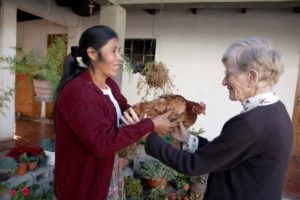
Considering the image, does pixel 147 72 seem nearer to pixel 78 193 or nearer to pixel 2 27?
pixel 78 193

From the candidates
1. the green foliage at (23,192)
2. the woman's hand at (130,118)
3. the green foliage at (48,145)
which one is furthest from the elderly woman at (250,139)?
the green foliage at (48,145)

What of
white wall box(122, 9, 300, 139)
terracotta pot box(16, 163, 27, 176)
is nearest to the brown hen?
terracotta pot box(16, 163, 27, 176)

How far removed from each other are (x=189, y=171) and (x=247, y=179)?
26 cm

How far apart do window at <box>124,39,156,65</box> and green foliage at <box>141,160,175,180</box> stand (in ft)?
10.4

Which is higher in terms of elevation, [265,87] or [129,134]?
[265,87]

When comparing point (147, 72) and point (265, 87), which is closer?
point (265, 87)

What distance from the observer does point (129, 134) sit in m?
1.27

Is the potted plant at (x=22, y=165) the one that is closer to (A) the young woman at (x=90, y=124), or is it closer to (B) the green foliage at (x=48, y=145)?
(B) the green foliage at (x=48, y=145)

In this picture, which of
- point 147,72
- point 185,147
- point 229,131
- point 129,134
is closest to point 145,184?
point 147,72

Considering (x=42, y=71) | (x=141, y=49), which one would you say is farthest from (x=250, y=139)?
(x=141, y=49)

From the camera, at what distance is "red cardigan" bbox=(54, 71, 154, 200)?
48.5 inches

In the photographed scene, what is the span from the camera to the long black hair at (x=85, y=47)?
4.62ft

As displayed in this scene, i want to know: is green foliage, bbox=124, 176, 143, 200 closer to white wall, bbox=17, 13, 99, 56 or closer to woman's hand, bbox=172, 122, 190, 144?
woman's hand, bbox=172, 122, 190, 144

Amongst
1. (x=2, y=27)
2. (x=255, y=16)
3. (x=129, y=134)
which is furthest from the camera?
(x=255, y=16)
